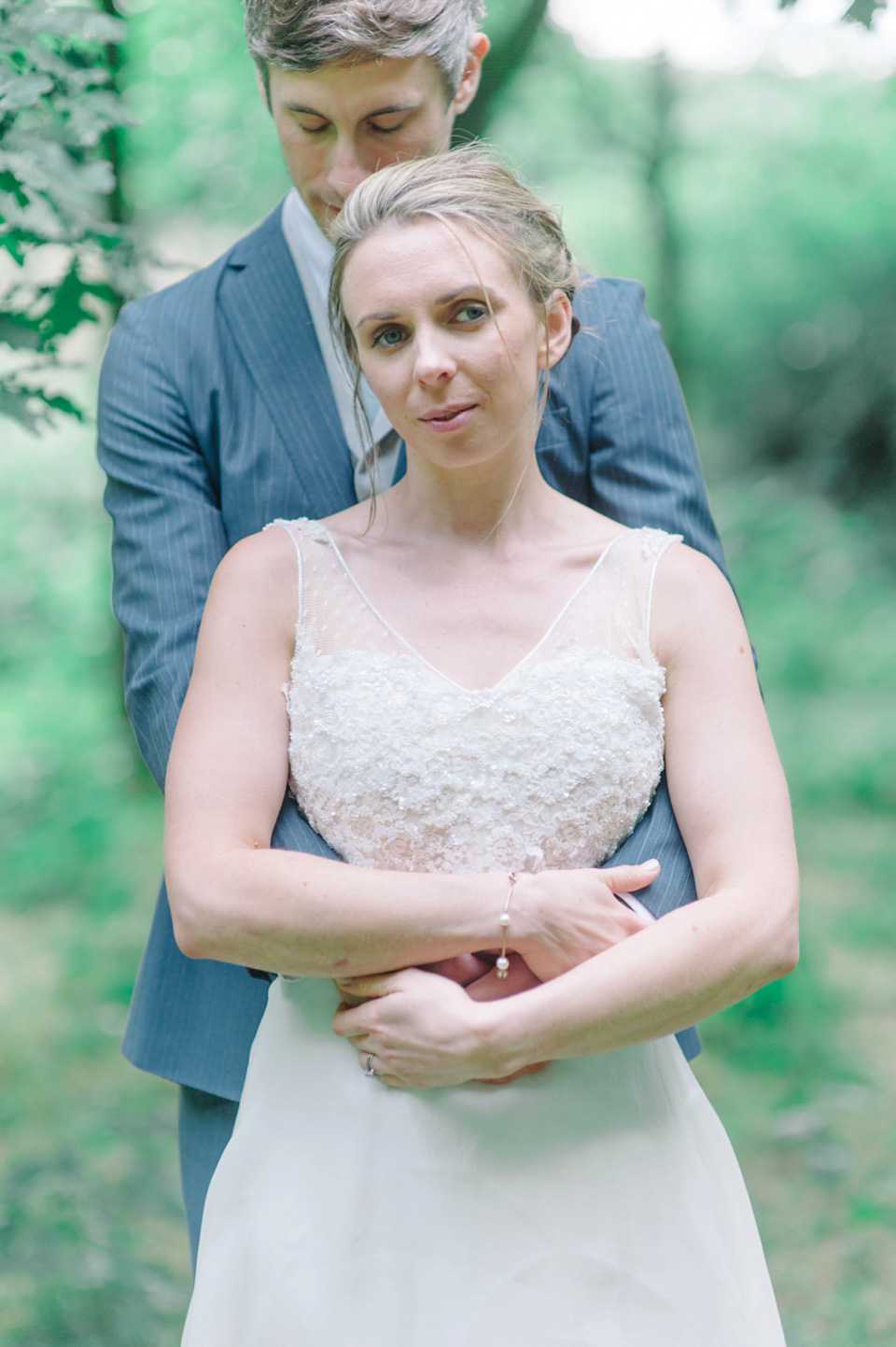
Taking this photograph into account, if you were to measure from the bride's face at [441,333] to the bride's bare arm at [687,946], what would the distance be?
0.42 meters

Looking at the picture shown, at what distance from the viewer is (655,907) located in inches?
68.9

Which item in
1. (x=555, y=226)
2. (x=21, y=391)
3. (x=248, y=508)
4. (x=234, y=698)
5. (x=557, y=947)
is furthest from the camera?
(x=21, y=391)

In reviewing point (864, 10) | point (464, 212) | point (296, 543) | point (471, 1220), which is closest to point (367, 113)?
point (464, 212)

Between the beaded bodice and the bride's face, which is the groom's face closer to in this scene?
the bride's face

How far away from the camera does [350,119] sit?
205 cm

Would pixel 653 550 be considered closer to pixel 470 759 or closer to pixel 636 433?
pixel 636 433

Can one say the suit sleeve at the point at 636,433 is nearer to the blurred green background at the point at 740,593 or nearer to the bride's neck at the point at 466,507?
the bride's neck at the point at 466,507

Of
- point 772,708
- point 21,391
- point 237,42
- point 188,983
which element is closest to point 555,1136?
point 188,983

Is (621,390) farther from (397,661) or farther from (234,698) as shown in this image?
(234,698)

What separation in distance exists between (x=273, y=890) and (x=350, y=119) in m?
1.17

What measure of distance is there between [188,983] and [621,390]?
1.22 metres

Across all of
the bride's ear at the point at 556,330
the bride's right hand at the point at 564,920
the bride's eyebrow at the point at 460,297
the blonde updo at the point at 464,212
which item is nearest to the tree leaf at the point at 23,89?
the blonde updo at the point at 464,212

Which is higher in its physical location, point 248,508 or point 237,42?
point 237,42

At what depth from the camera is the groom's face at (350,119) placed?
203 cm
